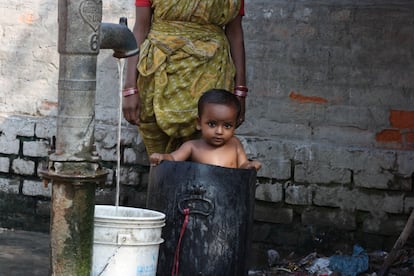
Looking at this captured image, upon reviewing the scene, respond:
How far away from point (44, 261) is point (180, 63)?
1.86 meters

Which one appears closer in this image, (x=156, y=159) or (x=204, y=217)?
(x=204, y=217)

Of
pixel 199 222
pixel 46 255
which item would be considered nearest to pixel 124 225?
pixel 199 222

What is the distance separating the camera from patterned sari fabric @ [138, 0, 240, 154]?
560 centimetres

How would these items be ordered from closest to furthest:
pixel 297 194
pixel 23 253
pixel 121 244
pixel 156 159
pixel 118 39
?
1. pixel 121 244
2. pixel 118 39
3. pixel 156 159
4. pixel 23 253
5. pixel 297 194

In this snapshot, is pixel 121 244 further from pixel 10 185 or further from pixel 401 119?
pixel 10 185

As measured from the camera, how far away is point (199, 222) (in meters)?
4.90

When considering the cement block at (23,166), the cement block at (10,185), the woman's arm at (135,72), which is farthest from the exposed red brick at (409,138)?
the cement block at (10,185)

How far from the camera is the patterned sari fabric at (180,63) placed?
220 inches

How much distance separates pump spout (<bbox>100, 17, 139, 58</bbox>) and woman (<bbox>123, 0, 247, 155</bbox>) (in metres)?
0.99

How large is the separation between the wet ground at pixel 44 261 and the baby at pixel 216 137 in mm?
1426

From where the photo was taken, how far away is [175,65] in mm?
5629

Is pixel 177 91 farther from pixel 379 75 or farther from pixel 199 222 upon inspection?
pixel 379 75

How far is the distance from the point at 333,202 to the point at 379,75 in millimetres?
917

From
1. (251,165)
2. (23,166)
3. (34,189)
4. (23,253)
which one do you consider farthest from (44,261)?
(251,165)
